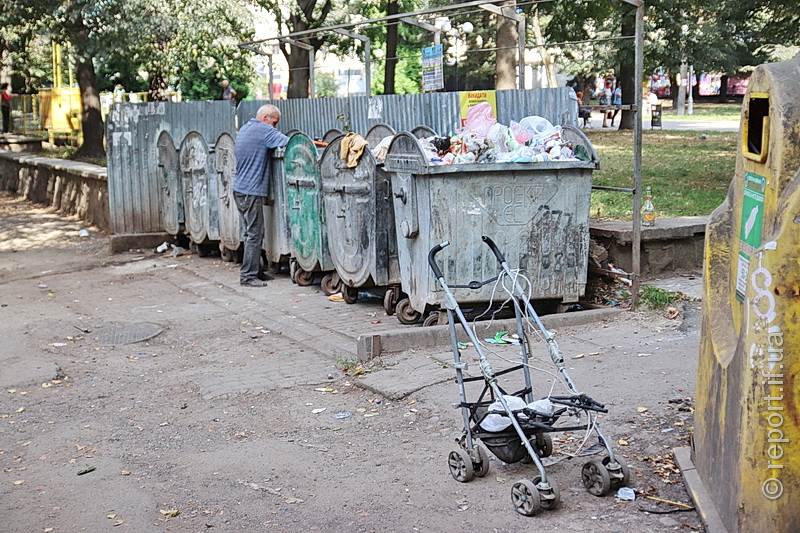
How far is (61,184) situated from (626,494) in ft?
52.4

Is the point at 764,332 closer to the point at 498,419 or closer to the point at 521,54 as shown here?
the point at 498,419

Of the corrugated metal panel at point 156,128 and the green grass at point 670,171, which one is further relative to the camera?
the corrugated metal panel at point 156,128

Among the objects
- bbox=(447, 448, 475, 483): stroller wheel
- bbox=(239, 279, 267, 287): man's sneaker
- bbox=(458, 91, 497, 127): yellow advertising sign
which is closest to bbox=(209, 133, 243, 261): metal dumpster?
bbox=(239, 279, 267, 287): man's sneaker

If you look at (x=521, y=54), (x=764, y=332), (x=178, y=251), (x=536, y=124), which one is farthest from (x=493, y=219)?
(x=178, y=251)

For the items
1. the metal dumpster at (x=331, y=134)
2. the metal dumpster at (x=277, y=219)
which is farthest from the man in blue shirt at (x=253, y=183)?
the metal dumpster at (x=331, y=134)

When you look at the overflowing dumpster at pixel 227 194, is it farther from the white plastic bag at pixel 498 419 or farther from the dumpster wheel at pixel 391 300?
the white plastic bag at pixel 498 419

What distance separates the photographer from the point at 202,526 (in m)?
4.37

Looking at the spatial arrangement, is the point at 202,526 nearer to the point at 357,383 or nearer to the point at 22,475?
the point at 22,475

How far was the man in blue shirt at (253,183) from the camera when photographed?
10469 millimetres

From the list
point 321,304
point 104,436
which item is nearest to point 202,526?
point 104,436

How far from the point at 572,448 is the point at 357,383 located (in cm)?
197

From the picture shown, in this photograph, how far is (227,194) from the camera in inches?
457

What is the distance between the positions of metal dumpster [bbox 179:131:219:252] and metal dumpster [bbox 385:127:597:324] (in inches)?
184

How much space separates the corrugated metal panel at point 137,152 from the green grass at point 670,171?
5.85 meters
